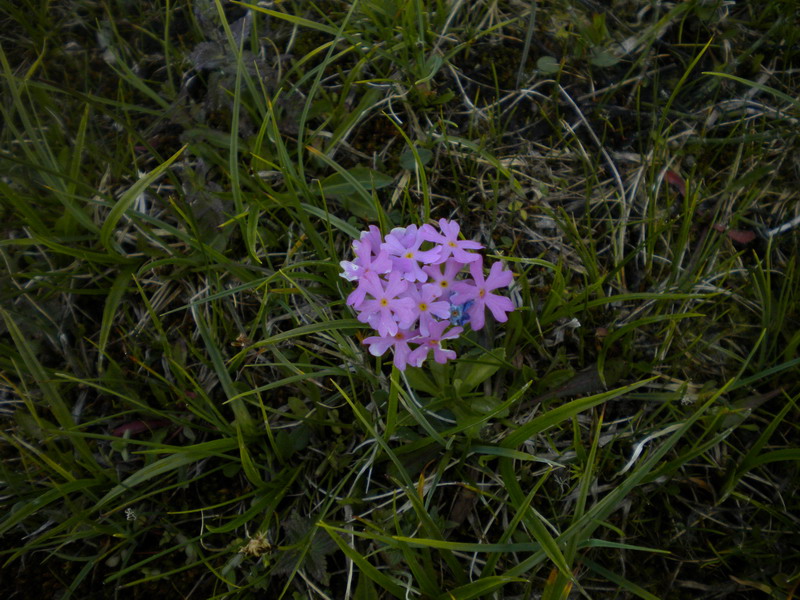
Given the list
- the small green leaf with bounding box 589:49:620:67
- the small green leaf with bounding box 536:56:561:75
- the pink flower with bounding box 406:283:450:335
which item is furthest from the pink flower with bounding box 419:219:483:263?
the small green leaf with bounding box 589:49:620:67

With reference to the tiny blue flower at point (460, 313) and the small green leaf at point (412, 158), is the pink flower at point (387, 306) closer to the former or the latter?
the tiny blue flower at point (460, 313)

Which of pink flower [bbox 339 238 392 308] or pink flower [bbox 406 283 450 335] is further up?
pink flower [bbox 339 238 392 308]

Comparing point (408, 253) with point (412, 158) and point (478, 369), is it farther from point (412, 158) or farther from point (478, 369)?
point (412, 158)

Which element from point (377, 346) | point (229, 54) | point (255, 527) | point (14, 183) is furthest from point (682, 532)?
point (14, 183)

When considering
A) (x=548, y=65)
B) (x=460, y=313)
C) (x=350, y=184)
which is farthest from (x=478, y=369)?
(x=548, y=65)

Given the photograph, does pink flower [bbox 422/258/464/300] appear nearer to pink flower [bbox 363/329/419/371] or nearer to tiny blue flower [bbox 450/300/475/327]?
tiny blue flower [bbox 450/300/475/327]

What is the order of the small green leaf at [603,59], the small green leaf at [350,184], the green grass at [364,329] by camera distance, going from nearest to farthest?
the green grass at [364,329] < the small green leaf at [350,184] < the small green leaf at [603,59]

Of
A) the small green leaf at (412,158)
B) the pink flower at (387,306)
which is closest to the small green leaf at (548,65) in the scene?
the small green leaf at (412,158)

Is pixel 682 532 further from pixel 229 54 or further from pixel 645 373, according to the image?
pixel 229 54
